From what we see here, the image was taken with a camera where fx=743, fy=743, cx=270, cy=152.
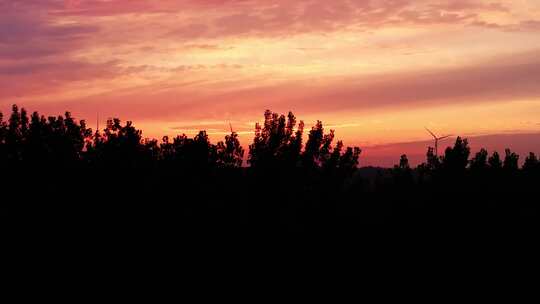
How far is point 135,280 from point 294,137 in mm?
18876

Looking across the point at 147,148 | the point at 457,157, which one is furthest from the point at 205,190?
the point at 457,157

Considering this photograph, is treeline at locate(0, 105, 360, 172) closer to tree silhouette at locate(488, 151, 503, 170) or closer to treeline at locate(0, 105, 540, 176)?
treeline at locate(0, 105, 540, 176)

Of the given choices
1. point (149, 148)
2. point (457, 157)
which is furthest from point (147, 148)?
point (457, 157)

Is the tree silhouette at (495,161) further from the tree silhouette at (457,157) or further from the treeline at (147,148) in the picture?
the treeline at (147,148)

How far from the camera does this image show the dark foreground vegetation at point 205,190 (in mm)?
36875

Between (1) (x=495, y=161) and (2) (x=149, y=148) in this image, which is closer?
(2) (x=149, y=148)

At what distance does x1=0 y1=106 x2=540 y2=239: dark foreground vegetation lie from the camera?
36875 millimetres

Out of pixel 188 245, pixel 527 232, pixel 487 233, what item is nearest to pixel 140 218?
pixel 188 245

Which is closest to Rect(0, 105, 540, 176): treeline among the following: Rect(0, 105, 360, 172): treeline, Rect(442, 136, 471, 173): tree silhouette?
Rect(0, 105, 360, 172): treeline

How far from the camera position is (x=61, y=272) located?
32781 mm

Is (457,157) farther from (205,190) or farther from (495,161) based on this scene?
(205,190)

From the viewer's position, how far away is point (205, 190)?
40.7 meters

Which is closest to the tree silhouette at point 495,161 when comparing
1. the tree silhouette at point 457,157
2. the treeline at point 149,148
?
the tree silhouette at point 457,157

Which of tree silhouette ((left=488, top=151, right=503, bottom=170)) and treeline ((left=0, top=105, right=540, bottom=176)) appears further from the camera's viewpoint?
tree silhouette ((left=488, top=151, right=503, bottom=170))
